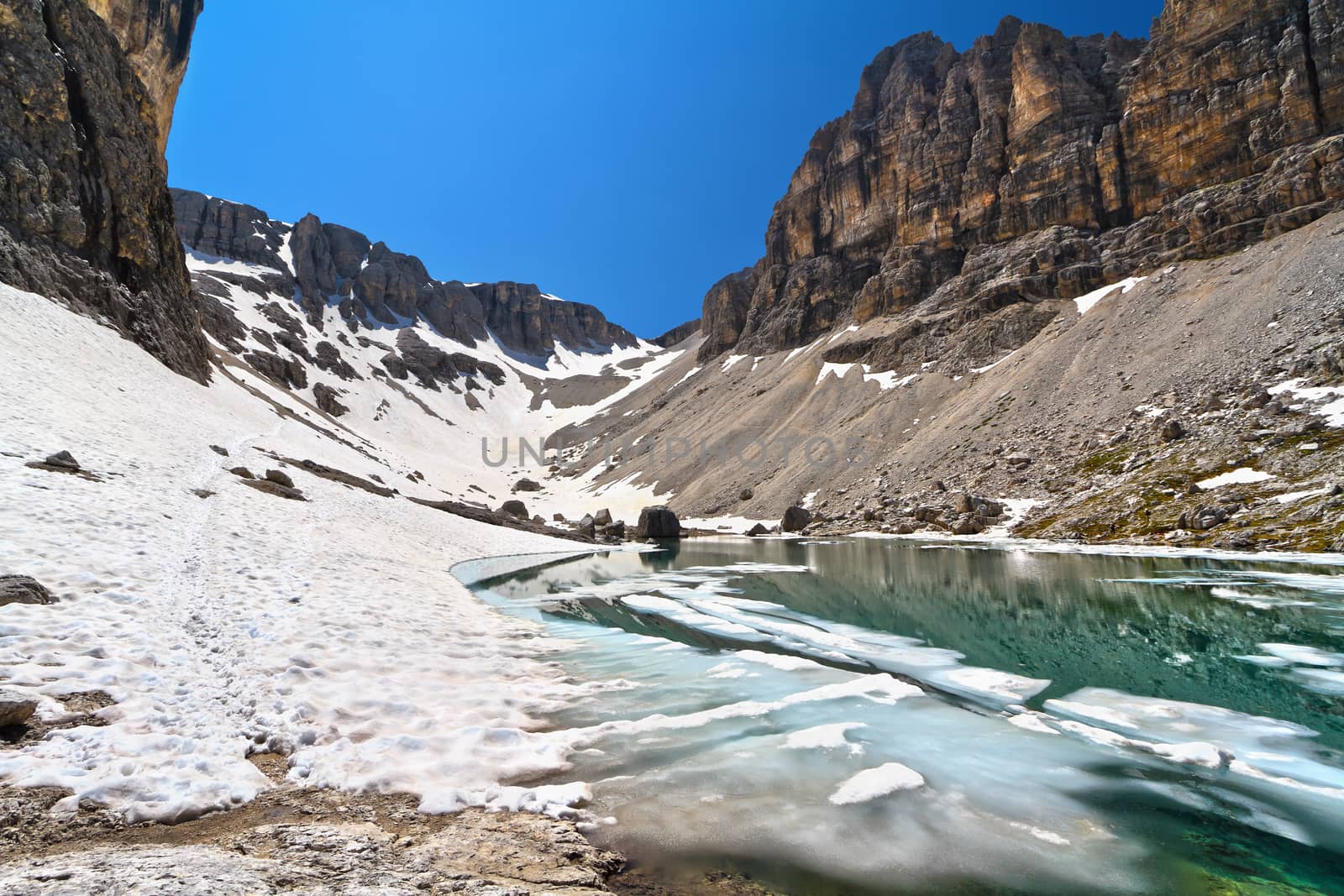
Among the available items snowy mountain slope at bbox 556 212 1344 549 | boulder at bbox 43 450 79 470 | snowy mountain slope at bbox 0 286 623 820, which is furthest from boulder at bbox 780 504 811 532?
boulder at bbox 43 450 79 470

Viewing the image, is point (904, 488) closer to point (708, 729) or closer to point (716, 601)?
point (716, 601)

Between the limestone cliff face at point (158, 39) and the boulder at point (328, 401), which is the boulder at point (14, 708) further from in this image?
the boulder at point (328, 401)

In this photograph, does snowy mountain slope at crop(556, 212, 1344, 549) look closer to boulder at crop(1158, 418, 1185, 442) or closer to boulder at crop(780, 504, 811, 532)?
boulder at crop(1158, 418, 1185, 442)

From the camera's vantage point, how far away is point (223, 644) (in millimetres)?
8297

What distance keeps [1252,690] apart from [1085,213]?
305ft

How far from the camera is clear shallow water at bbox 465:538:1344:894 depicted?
4.73 metres

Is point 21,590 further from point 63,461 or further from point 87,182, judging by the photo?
point 87,182

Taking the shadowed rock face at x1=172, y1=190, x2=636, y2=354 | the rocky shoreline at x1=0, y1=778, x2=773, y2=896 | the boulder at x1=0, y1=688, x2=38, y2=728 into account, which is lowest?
the rocky shoreline at x1=0, y1=778, x2=773, y2=896

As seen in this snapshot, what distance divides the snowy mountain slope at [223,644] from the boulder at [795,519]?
37796 millimetres

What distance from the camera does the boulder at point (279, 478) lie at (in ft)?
84.1

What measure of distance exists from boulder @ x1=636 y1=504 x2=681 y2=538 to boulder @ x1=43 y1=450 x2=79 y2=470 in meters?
44.3

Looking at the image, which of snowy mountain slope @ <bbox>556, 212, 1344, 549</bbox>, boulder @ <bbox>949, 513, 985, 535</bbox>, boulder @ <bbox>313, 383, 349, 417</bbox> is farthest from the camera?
boulder @ <bbox>313, 383, 349, 417</bbox>

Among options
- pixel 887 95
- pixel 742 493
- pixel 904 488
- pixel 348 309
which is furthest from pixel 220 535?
pixel 348 309

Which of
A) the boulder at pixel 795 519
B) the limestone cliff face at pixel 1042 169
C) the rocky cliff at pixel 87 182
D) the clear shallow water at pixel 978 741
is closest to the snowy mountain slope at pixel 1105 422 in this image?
the boulder at pixel 795 519
